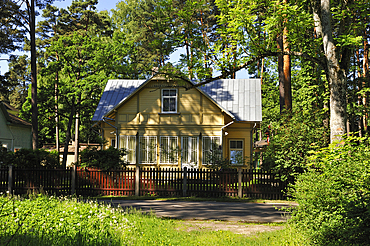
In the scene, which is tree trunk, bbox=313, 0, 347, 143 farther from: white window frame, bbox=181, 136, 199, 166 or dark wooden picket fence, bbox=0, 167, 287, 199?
white window frame, bbox=181, 136, 199, 166

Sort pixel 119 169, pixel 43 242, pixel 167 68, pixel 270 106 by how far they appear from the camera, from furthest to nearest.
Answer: pixel 270 106
pixel 119 169
pixel 167 68
pixel 43 242

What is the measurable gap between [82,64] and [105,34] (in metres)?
17.0

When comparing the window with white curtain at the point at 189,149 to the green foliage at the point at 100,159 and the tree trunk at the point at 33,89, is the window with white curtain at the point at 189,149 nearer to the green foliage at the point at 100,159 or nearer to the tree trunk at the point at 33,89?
the green foliage at the point at 100,159

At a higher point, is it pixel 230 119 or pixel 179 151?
pixel 230 119

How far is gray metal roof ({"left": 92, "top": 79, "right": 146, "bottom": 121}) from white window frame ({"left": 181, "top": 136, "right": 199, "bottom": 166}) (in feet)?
19.5

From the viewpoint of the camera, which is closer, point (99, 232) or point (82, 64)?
point (99, 232)

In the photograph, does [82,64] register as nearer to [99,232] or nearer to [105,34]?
[105,34]

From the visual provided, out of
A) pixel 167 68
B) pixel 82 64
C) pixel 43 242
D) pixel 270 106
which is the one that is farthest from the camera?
pixel 270 106

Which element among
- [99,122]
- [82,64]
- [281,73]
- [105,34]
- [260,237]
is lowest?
[260,237]

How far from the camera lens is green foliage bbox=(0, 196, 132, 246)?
21.2 ft

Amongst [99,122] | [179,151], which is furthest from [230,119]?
[99,122]

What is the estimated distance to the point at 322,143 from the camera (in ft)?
47.9

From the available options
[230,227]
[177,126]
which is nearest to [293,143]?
[230,227]

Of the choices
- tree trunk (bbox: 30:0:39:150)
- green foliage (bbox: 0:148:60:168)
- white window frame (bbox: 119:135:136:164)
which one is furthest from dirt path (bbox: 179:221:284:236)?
tree trunk (bbox: 30:0:39:150)
